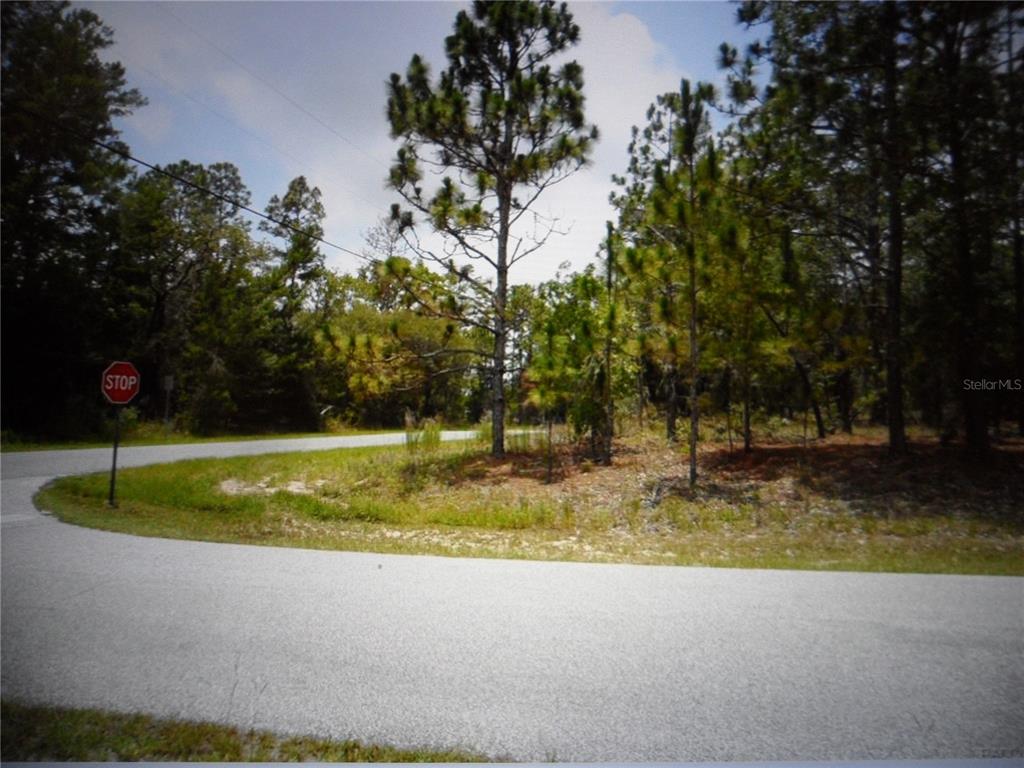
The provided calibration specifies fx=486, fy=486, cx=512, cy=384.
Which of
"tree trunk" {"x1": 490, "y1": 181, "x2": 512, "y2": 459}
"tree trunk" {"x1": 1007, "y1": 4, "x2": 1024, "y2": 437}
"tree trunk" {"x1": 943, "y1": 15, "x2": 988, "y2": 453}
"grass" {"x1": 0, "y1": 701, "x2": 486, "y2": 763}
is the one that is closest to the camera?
"grass" {"x1": 0, "y1": 701, "x2": 486, "y2": 763}

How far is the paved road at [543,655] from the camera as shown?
2088 millimetres

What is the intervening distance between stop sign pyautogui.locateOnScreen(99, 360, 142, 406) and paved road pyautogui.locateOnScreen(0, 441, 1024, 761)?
135 inches

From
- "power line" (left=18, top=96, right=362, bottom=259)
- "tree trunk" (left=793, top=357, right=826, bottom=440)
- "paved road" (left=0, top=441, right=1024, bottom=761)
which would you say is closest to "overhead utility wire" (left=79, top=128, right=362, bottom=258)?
"power line" (left=18, top=96, right=362, bottom=259)

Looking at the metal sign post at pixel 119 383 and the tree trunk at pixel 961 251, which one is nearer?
the tree trunk at pixel 961 251

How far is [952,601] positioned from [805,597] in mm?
992

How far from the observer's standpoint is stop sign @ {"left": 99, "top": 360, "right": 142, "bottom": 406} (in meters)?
7.00

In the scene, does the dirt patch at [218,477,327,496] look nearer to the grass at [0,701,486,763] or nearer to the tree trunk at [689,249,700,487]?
the grass at [0,701,486,763]

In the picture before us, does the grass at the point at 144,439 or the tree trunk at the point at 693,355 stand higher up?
the tree trunk at the point at 693,355

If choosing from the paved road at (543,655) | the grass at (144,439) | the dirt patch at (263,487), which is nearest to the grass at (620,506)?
the dirt patch at (263,487)

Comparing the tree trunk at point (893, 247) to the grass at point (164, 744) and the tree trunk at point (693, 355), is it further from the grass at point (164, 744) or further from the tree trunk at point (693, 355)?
the grass at point (164, 744)

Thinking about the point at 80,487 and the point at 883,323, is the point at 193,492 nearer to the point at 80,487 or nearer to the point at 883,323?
the point at 80,487

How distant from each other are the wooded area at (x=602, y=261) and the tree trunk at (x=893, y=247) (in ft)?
0.11

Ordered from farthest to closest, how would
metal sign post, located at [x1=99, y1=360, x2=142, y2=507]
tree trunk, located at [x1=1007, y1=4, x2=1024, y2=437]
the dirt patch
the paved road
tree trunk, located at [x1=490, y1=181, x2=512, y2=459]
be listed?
tree trunk, located at [x1=490, y1=181, x2=512, y2=459], the dirt patch, metal sign post, located at [x1=99, y1=360, x2=142, y2=507], tree trunk, located at [x1=1007, y1=4, x2=1024, y2=437], the paved road

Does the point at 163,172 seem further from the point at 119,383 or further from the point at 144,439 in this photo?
the point at 144,439
